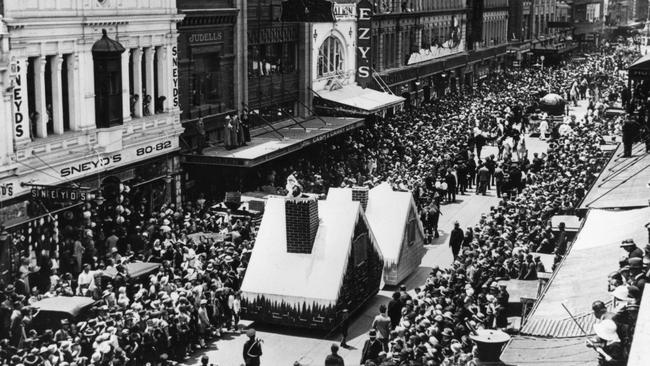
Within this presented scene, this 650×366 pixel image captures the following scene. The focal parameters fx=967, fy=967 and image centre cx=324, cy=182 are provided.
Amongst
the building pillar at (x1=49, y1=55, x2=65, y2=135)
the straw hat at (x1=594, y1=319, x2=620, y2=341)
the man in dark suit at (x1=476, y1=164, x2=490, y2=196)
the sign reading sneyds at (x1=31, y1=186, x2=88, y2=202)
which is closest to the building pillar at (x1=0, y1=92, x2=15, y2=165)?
the sign reading sneyds at (x1=31, y1=186, x2=88, y2=202)

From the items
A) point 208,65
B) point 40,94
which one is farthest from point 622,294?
point 208,65

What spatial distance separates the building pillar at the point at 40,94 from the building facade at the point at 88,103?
1.1 inches

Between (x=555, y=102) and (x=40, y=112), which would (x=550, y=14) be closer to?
(x=555, y=102)

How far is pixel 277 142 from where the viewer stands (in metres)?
39.6

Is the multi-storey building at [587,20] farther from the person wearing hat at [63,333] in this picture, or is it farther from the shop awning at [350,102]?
the person wearing hat at [63,333]

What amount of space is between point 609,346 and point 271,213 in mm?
12603

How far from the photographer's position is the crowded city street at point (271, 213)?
19812mm

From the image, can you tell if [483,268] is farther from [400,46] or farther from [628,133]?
[400,46]

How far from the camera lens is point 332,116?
48.5m

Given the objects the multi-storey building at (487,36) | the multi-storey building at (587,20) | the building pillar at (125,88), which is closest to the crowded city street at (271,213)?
the building pillar at (125,88)

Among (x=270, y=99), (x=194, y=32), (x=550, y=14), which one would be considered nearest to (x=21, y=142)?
(x=194, y=32)

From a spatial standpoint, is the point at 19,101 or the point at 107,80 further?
the point at 107,80

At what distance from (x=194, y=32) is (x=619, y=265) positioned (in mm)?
22414

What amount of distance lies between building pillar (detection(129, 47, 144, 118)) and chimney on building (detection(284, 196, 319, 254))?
10.6 meters
